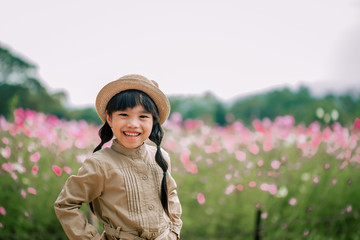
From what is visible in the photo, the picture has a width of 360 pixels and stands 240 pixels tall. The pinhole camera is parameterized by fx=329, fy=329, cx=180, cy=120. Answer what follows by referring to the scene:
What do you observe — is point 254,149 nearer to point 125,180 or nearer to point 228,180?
point 228,180

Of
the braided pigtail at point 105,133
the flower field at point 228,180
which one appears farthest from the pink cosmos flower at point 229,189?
the braided pigtail at point 105,133

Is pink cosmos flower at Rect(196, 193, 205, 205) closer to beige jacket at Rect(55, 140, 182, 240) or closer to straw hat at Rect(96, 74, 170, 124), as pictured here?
beige jacket at Rect(55, 140, 182, 240)

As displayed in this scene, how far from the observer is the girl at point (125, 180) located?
120 centimetres

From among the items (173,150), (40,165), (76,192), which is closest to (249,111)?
(173,150)

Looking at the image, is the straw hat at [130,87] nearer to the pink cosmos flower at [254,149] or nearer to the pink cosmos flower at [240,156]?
the pink cosmos flower at [240,156]

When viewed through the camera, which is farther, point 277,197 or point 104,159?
point 277,197

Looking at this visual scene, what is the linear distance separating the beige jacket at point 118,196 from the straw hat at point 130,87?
0.18 metres

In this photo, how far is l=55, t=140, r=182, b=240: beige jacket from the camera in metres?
1.19

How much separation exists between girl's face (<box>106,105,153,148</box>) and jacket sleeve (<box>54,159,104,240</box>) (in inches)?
5.8

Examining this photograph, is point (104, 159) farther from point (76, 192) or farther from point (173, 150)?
point (173, 150)

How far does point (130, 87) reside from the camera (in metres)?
1.32

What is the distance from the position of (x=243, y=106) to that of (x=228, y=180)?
2.06m

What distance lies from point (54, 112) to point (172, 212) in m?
2.97

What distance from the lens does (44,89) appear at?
145 inches
